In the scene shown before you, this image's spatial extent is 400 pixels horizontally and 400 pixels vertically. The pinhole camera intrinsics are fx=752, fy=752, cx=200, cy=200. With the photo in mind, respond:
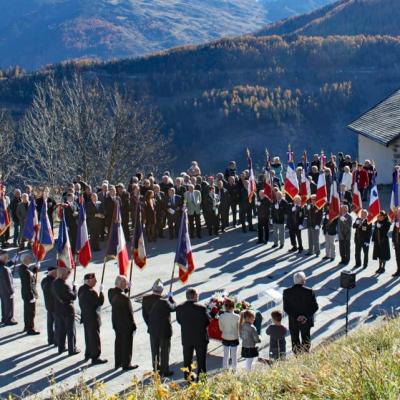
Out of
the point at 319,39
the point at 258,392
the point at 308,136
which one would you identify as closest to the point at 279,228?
the point at 258,392

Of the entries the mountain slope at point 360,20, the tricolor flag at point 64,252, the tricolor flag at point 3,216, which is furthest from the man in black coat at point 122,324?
the mountain slope at point 360,20

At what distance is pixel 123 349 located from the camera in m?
12.0

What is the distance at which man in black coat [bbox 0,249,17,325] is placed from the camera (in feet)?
47.2

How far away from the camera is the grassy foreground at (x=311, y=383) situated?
729cm

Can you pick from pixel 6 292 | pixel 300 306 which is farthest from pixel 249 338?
pixel 6 292

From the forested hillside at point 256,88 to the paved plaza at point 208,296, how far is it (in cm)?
6042

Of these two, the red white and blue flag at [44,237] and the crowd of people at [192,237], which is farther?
the red white and blue flag at [44,237]

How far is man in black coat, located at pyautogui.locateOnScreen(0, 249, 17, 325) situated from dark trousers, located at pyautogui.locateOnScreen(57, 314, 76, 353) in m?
1.90

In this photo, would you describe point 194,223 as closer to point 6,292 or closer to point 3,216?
point 3,216

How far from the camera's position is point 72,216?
19.6 metres

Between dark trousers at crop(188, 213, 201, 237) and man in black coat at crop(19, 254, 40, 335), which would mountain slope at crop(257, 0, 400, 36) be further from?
man in black coat at crop(19, 254, 40, 335)

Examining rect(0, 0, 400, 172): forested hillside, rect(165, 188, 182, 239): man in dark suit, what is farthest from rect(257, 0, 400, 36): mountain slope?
rect(165, 188, 182, 239): man in dark suit

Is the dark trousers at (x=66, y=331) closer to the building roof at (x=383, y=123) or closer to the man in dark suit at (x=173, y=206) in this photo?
the man in dark suit at (x=173, y=206)

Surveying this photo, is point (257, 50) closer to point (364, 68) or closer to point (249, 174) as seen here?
point (364, 68)
